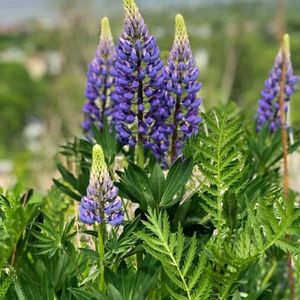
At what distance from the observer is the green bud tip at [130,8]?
1.50 meters

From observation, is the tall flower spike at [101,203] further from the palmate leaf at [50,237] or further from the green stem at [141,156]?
the green stem at [141,156]

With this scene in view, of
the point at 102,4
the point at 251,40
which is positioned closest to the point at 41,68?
the point at 251,40

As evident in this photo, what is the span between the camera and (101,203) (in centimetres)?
124

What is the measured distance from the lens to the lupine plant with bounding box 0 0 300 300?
1.16m

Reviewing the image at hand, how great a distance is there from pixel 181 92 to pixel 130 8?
0.83ft

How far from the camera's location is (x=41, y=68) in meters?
62.0

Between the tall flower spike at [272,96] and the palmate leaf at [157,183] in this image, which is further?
the tall flower spike at [272,96]

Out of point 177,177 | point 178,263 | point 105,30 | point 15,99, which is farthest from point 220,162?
point 15,99

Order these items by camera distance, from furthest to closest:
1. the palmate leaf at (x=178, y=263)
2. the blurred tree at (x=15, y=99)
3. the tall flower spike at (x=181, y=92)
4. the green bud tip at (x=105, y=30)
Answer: the blurred tree at (x=15, y=99)
the green bud tip at (x=105, y=30)
the tall flower spike at (x=181, y=92)
the palmate leaf at (x=178, y=263)

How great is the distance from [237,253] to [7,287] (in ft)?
1.35

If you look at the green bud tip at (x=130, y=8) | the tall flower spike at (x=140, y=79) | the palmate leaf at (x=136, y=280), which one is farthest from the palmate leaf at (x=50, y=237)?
the green bud tip at (x=130, y=8)

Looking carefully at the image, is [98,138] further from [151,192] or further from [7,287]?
[7,287]

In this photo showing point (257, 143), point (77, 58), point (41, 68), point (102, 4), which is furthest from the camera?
point (41, 68)

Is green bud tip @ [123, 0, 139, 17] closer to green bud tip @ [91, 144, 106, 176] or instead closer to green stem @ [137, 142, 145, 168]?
green stem @ [137, 142, 145, 168]
